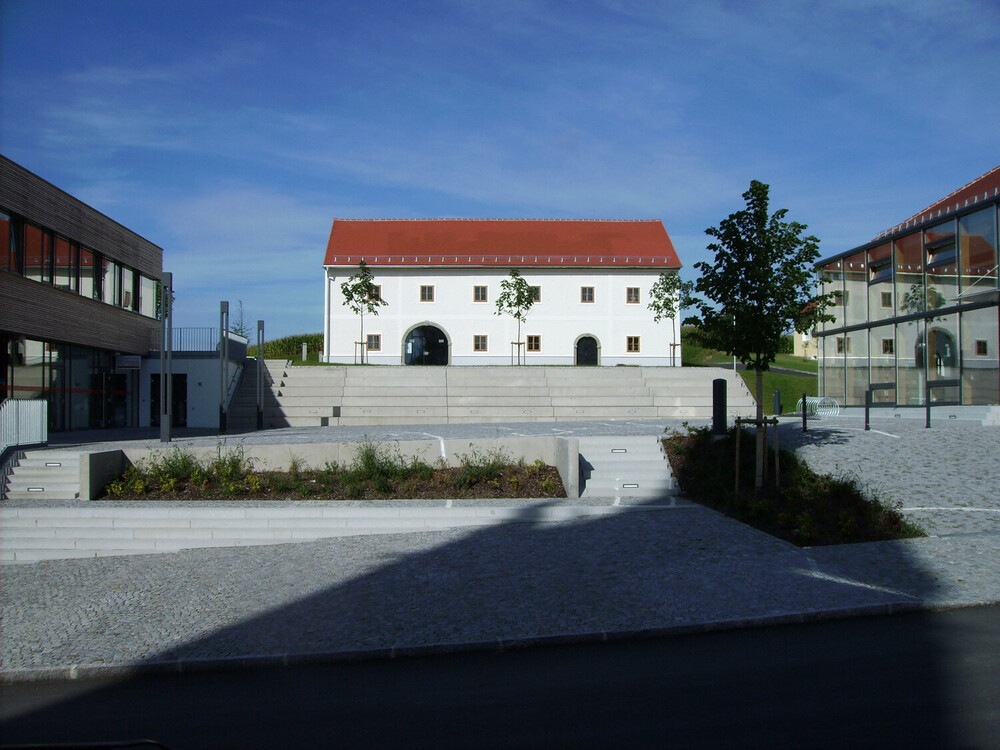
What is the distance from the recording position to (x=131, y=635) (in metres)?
7.29

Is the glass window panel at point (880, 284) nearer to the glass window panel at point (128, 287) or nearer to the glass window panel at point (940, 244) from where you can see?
the glass window panel at point (940, 244)

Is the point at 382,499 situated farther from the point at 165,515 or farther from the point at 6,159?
the point at 6,159

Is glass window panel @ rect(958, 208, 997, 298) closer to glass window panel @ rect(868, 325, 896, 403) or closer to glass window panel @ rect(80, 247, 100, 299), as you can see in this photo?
glass window panel @ rect(868, 325, 896, 403)

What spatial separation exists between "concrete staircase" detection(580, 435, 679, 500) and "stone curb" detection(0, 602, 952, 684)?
18.1 ft

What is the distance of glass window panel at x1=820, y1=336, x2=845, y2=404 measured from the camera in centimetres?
3080

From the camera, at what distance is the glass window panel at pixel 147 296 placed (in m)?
30.6

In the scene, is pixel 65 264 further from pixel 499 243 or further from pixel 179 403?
pixel 499 243

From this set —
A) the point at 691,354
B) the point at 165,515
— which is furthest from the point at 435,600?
the point at 691,354

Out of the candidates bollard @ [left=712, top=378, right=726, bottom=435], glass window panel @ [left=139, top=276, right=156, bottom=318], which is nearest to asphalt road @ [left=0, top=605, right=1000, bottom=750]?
bollard @ [left=712, top=378, right=726, bottom=435]

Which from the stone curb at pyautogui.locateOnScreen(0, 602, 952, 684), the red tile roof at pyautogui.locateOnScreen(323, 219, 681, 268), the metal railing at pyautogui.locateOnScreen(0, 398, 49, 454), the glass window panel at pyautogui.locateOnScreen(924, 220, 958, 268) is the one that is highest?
the red tile roof at pyautogui.locateOnScreen(323, 219, 681, 268)

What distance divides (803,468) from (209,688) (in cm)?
984

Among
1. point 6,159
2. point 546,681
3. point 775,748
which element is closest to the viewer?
point 775,748

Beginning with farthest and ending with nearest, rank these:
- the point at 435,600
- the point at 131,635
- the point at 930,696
→ the point at 435,600
the point at 131,635
the point at 930,696

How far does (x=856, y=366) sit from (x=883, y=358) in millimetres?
1775
